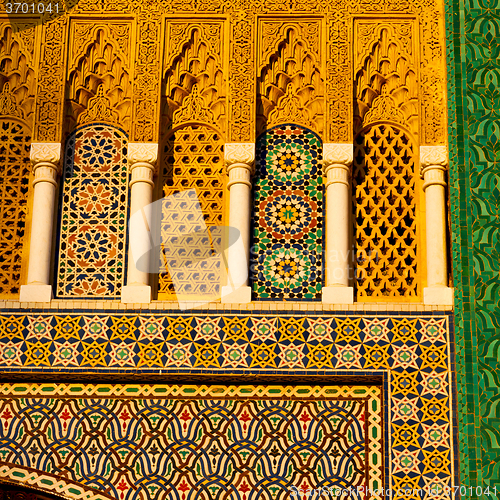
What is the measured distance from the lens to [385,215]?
674 cm

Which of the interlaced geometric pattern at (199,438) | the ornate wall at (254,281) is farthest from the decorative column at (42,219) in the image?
the interlaced geometric pattern at (199,438)

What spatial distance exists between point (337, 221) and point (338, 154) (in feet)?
1.59

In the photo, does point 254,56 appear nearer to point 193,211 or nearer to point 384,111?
point 384,111

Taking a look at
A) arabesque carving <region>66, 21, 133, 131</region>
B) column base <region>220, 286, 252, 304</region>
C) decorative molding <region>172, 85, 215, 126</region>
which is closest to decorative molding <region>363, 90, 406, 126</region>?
decorative molding <region>172, 85, 215, 126</region>

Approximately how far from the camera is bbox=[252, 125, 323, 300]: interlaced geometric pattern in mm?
6641

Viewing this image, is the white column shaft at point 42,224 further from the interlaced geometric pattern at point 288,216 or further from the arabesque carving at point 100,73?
the interlaced geometric pattern at point 288,216

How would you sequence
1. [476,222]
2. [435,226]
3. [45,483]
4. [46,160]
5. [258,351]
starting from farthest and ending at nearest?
1. [46,160]
2. [435,226]
3. [476,222]
4. [258,351]
5. [45,483]

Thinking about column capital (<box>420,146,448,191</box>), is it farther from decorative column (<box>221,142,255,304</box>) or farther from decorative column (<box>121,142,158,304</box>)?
decorative column (<box>121,142,158,304</box>)

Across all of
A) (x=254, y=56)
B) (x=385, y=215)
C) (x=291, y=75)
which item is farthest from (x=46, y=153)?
(x=385, y=215)

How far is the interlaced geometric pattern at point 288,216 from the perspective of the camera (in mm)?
6641

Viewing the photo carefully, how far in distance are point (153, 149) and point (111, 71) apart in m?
0.74

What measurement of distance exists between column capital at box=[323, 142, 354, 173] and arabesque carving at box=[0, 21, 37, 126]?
2.18m

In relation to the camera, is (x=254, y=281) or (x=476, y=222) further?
(x=254, y=281)

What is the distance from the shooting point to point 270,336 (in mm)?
6340
